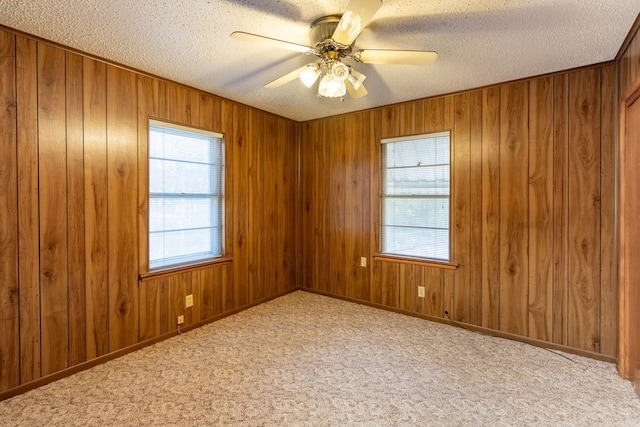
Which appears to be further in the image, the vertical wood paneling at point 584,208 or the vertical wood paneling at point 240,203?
the vertical wood paneling at point 240,203

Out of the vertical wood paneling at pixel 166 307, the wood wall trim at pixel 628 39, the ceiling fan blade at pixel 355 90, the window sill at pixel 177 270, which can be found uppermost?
the wood wall trim at pixel 628 39

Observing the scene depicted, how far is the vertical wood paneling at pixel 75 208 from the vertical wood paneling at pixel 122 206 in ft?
0.63

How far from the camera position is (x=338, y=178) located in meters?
4.20

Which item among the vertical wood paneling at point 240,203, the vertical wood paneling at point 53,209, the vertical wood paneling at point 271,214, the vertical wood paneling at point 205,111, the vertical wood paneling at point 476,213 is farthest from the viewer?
the vertical wood paneling at point 271,214

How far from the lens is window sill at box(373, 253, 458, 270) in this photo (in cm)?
332

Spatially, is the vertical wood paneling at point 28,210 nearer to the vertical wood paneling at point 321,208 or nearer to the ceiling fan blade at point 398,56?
the ceiling fan blade at point 398,56

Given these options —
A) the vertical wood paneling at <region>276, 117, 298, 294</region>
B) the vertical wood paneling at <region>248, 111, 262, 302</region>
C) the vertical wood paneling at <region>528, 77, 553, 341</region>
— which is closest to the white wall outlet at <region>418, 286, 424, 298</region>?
the vertical wood paneling at <region>528, 77, 553, 341</region>

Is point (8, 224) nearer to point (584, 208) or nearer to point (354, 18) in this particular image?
point (354, 18)

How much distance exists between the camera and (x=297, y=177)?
4.54 meters

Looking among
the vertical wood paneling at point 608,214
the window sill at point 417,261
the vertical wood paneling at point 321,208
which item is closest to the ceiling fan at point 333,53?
the vertical wood paneling at point 608,214

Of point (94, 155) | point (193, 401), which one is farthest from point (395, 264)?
point (94, 155)

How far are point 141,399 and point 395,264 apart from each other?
268 centimetres

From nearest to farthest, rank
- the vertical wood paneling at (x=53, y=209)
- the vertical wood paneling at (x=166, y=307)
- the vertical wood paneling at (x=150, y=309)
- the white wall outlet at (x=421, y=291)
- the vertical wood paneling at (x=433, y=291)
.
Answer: the vertical wood paneling at (x=53, y=209), the vertical wood paneling at (x=150, y=309), the vertical wood paneling at (x=166, y=307), the vertical wood paneling at (x=433, y=291), the white wall outlet at (x=421, y=291)

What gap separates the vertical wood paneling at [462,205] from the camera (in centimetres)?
321
